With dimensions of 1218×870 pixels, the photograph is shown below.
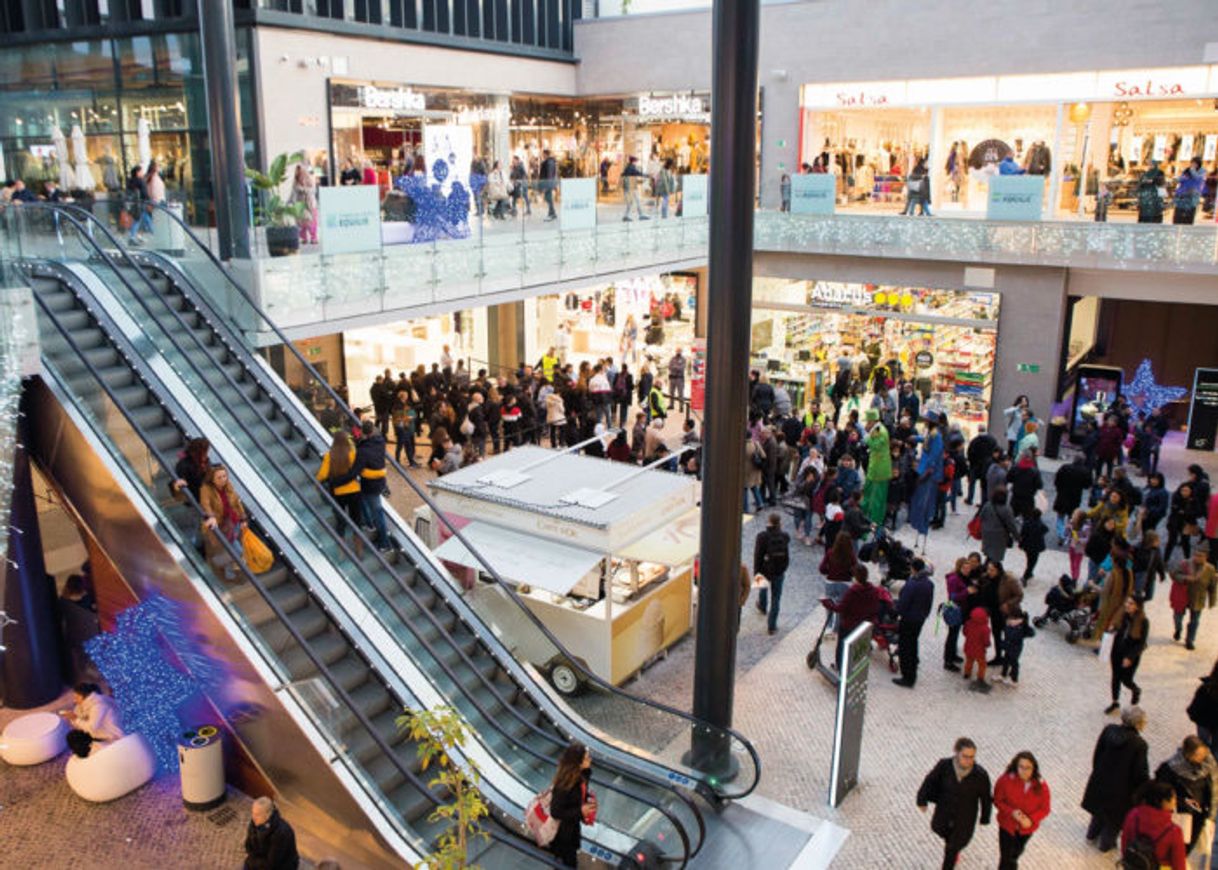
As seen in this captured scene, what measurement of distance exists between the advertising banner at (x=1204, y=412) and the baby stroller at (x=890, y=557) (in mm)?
10542

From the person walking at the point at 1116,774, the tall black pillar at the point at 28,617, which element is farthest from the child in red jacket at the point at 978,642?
the tall black pillar at the point at 28,617

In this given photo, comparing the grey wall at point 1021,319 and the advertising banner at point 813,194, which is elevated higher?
the advertising banner at point 813,194

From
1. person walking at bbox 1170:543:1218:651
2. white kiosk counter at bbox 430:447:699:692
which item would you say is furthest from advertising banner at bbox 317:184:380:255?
person walking at bbox 1170:543:1218:651

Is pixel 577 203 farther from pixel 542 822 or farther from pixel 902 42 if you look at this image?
pixel 542 822

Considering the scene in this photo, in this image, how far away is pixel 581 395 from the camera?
64.5ft

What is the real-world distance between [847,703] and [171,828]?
19.5ft

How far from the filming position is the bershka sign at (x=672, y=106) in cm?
3014

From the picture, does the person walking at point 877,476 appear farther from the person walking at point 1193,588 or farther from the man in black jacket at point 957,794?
the man in black jacket at point 957,794

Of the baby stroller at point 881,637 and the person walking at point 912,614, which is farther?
the baby stroller at point 881,637

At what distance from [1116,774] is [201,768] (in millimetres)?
7609

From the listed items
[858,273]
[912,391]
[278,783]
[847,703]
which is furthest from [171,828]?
[858,273]

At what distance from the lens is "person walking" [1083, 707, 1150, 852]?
7.96 metres

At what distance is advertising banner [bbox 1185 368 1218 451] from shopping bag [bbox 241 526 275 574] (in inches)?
691

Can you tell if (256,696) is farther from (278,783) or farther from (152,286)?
(152,286)
